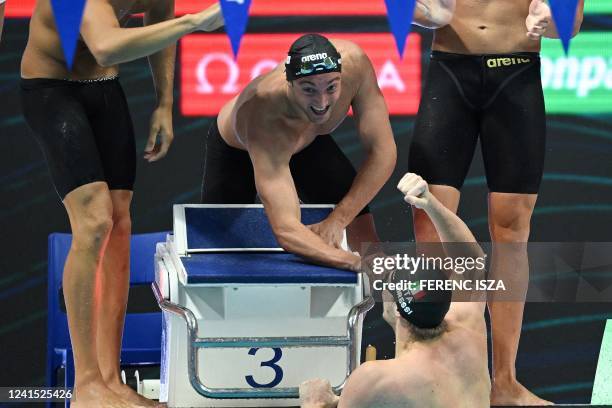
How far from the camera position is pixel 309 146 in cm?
525

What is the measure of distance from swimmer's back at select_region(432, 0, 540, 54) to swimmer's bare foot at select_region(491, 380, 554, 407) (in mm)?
1246

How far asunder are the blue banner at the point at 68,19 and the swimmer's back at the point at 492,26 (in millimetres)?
1448

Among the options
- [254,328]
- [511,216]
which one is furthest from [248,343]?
[511,216]

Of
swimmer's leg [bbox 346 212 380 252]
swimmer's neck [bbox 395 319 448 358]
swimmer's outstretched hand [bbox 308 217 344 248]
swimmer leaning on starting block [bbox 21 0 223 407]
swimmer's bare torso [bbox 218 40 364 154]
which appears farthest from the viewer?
swimmer's leg [bbox 346 212 380 252]

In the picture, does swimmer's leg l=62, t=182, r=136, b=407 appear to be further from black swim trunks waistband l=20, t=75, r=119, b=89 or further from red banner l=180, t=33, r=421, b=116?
red banner l=180, t=33, r=421, b=116

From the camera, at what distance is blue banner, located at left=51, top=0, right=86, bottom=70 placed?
438 cm

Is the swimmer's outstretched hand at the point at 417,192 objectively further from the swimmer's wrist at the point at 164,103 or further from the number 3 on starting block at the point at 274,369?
the swimmer's wrist at the point at 164,103

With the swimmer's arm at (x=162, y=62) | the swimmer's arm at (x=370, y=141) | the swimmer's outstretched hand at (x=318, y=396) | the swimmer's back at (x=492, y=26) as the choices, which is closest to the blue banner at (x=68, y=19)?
the swimmer's arm at (x=162, y=62)

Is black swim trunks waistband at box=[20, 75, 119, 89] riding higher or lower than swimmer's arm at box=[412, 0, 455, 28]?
lower

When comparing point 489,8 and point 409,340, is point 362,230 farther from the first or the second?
point 409,340

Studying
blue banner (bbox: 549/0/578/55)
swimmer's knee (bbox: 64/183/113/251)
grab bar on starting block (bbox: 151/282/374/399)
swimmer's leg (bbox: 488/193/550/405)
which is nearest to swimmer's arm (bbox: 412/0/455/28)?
blue banner (bbox: 549/0/578/55)

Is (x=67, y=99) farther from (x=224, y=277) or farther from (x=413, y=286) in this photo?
(x=413, y=286)

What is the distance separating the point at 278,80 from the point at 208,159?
25.0 inches

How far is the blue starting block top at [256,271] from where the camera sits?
14.5 feet
